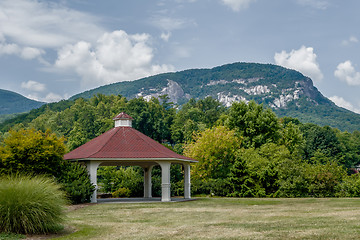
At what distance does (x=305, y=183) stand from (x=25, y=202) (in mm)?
24224

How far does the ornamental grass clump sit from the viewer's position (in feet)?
42.7

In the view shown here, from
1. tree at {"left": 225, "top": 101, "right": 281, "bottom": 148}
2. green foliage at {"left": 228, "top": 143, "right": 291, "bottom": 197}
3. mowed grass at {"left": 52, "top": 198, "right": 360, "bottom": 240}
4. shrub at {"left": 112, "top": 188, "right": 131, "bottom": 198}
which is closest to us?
mowed grass at {"left": 52, "top": 198, "right": 360, "bottom": 240}

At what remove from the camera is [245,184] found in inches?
1358

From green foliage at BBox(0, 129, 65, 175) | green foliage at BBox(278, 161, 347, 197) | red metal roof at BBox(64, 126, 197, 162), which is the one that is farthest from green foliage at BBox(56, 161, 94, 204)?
green foliage at BBox(278, 161, 347, 197)

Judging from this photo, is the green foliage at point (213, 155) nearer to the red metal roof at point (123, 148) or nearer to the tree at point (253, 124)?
the tree at point (253, 124)

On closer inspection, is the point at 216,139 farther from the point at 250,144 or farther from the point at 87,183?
the point at 87,183

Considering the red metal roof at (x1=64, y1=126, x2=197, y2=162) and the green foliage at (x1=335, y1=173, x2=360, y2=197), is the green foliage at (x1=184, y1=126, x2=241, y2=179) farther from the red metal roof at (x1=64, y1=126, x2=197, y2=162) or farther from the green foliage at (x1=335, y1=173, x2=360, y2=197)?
the red metal roof at (x1=64, y1=126, x2=197, y2=162)

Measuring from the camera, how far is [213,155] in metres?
42.1

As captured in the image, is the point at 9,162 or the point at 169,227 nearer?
the point at 169,227

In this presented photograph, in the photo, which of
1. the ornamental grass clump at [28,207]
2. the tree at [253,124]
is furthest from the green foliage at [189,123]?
the ornamental grass clump at [28,207]

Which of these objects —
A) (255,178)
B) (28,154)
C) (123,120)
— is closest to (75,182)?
(28,154)

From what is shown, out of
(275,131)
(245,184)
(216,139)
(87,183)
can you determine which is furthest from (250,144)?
(87,183)

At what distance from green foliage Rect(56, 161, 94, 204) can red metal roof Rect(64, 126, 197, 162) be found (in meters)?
0.93

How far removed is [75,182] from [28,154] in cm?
313
